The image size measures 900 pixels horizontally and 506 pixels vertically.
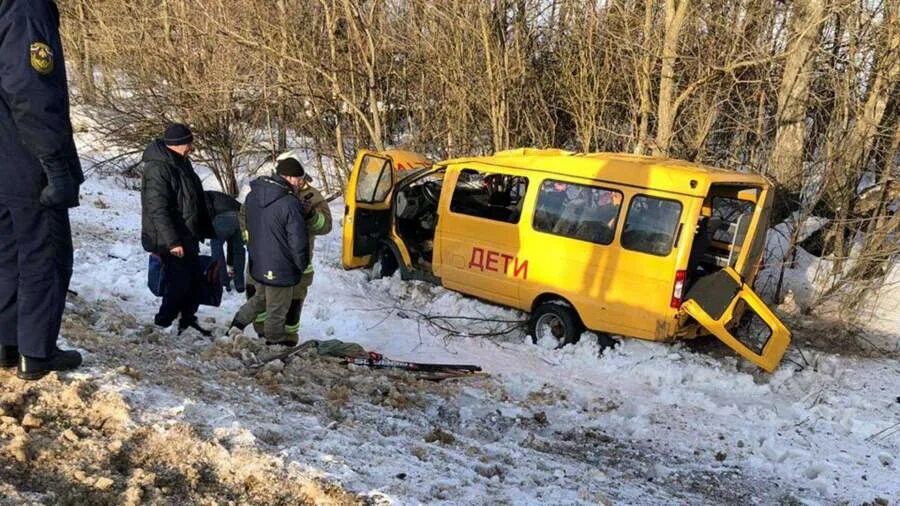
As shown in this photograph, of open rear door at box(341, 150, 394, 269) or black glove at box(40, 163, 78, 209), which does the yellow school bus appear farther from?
black glove at box(40, 163, 78, 209)

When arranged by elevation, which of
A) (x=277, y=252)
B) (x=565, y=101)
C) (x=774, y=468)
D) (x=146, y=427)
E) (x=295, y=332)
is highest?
(x=565, y=101)

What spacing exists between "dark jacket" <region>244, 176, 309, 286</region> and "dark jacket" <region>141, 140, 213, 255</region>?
443 millimetres

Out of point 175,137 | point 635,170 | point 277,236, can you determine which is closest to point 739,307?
point 635,170

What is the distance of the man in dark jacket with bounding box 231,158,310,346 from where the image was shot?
5.33m

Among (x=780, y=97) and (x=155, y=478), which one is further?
(x=780, y=97)

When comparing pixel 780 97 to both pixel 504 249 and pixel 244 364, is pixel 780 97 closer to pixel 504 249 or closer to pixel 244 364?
pixel 504 249

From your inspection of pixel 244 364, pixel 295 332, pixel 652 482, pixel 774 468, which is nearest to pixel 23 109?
pixel 244 364

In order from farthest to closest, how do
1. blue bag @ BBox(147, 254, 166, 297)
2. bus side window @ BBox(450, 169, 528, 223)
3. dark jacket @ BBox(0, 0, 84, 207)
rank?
bus side window @ BBox(450, 169, 528, 223) < blue bag @ BBox(147, 254, 166, 297) < dark jacket @ BBox(0, 0, 84, 207)

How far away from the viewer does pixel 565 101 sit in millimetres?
12469

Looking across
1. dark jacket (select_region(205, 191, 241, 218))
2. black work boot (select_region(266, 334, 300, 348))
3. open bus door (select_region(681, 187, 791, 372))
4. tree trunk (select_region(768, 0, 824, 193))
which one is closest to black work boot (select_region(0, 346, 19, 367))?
black work boot (select_region(266, 334, 300, 348))

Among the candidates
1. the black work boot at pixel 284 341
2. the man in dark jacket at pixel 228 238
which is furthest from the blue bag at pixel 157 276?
the black work boot at pixel 284 341

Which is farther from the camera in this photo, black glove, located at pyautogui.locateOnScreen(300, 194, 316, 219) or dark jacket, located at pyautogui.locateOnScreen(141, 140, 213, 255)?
black glove, located at pyautogui.locateOnScreen(300, 194, 316, 219)

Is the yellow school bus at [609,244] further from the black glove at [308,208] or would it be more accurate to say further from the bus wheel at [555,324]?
the black glove at [308,208]

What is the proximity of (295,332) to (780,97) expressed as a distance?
7946 millimetres
